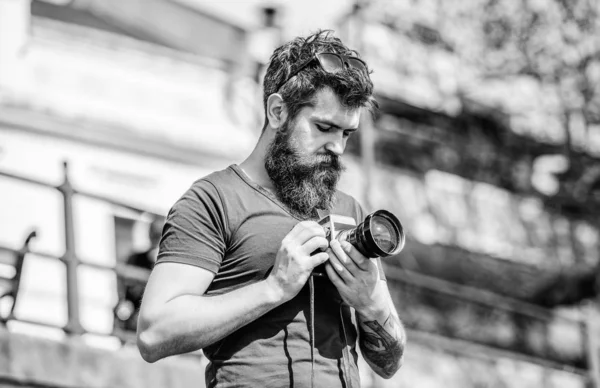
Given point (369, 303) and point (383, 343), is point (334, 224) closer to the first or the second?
point (369, 303)

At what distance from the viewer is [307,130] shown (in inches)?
105

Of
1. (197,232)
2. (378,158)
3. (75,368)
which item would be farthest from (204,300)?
(378,158)

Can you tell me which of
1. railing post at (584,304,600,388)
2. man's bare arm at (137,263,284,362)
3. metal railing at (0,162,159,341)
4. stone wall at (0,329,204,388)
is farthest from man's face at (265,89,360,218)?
railing post at (584,304,600,388)

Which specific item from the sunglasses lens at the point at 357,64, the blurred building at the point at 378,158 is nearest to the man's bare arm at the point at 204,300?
the sunglasses lens at the point at 357,64

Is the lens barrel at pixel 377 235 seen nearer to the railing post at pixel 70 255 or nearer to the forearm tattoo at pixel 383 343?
the forearm tattoo at pixel 383 343

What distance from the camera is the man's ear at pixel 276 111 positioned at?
108 inches

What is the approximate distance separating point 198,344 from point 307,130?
650 millimetres

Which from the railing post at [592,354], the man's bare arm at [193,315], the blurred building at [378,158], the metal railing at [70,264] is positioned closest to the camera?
the man's bare arm at [193,315]

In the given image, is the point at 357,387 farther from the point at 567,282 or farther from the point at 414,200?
the point at 414,200

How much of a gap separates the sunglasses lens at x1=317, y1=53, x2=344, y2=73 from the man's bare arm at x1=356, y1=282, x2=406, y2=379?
2.02ft

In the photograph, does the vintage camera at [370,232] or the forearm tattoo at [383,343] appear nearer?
the vintage camera at [370,232]

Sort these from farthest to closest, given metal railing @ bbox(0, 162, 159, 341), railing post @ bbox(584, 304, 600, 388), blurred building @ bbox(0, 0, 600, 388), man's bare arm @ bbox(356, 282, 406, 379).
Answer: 1. blurred building @ bbox(0, 0, 600, 388)
2. railing post @ bbox(584, 304, 600, 388)
3. metal railing @ bbox(0, 162, 159, 341)
4. man's bare arm @ bbox(356, 282, 406, 379)

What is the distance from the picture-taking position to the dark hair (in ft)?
8.80

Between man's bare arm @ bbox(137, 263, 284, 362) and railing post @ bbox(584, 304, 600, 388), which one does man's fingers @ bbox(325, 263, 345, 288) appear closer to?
man's bare arm @ bbox(137, 263, 284, 362)
